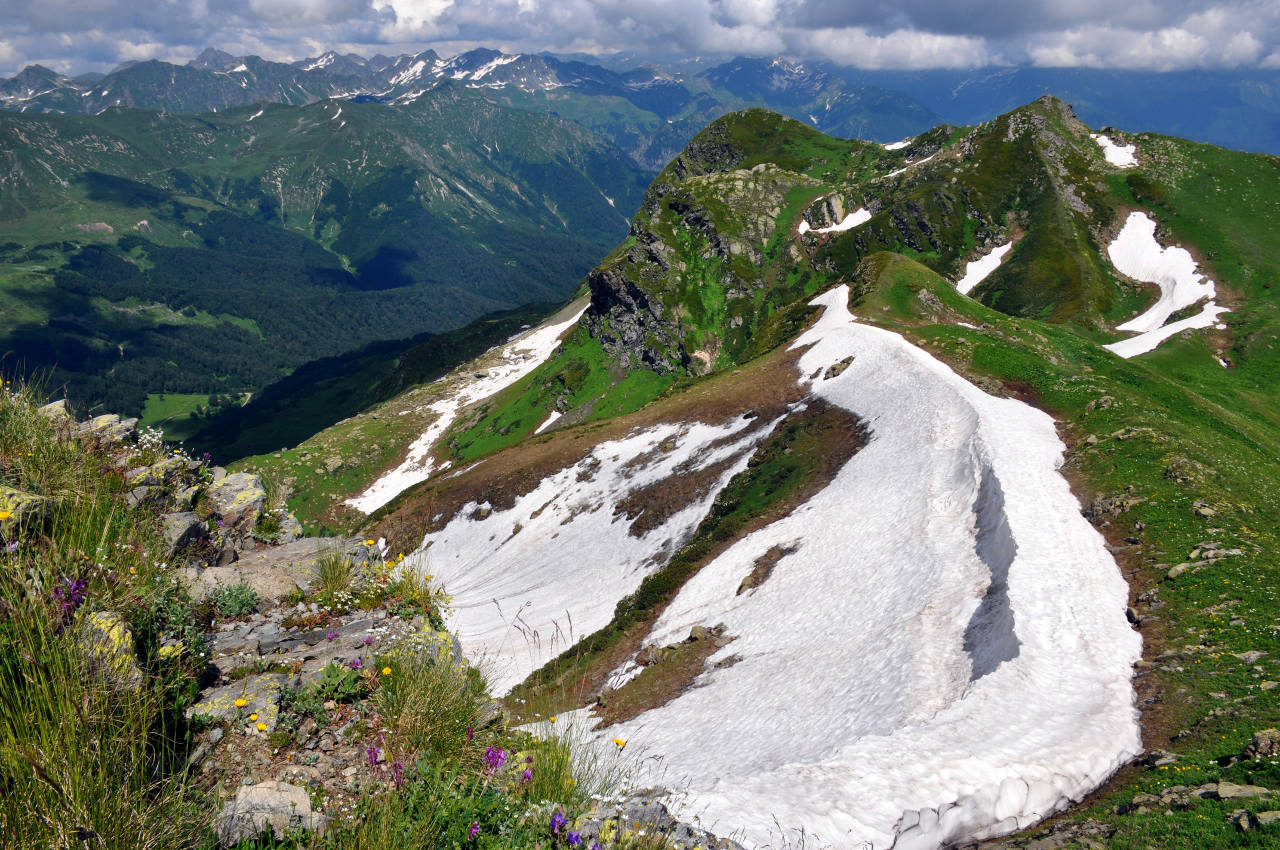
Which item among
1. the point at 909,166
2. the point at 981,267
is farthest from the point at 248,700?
the point at 909,166

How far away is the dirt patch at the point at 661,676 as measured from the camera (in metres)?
24.8

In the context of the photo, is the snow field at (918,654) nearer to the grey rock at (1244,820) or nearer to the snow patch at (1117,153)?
the grey rock at (1244,820)

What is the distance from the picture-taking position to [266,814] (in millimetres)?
5582

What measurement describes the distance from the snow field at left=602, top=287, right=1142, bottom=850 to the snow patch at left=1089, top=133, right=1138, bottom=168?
449ft

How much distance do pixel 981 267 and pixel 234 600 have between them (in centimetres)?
15204

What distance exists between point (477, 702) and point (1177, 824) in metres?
11.8

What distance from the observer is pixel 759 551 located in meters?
33.7

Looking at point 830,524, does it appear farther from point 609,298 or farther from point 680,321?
point 609,298

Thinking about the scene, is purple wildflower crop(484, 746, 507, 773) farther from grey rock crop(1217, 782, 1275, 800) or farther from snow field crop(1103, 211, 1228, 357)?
snow field crop(1103, 211, 1228, 357)

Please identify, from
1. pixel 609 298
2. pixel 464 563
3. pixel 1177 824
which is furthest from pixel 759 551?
pixel 609 298

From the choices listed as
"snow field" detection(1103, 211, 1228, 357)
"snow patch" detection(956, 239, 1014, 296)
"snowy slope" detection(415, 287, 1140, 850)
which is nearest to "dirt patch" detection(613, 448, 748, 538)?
"snowy slope" detection(415, 287, 1140, 850)

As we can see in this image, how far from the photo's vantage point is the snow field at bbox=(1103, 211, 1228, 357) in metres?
82.4

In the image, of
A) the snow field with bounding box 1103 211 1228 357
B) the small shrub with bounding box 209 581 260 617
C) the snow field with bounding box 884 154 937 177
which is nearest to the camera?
the small shrub with bounding box 209 581 260 617

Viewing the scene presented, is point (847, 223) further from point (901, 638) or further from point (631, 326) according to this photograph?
point (901, 638)
